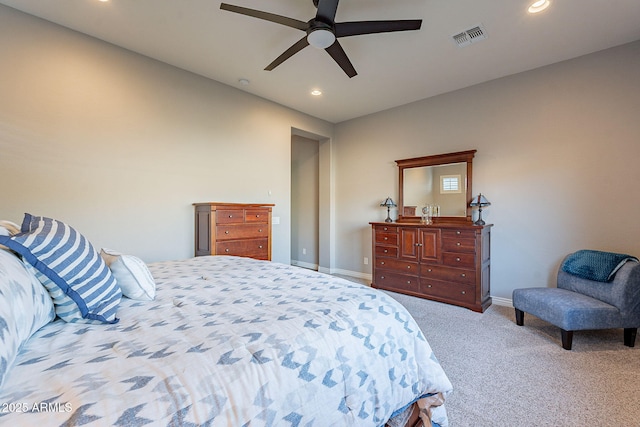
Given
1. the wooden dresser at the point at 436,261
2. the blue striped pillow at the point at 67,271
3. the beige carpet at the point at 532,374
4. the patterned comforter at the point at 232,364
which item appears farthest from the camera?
Result: the wooden dresser at the point at 436,261

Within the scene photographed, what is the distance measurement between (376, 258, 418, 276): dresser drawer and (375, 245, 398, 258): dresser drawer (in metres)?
0.07

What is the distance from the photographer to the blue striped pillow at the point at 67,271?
3.21 feet

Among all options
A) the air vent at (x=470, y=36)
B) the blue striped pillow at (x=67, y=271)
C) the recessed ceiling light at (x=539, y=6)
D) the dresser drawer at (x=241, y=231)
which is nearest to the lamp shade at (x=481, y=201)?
the air vent at (x=470, y=36)

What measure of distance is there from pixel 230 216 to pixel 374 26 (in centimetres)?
240

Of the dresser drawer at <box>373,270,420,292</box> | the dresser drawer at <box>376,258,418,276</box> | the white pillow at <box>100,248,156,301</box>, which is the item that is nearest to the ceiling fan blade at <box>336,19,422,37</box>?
the white pillow at <box>100,248,156,301</box>

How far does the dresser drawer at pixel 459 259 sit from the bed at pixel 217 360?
7.92ft

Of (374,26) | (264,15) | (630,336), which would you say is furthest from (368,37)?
(630,336)

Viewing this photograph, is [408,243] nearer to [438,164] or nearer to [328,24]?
[438,164]

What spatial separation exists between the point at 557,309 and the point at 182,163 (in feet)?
13.7

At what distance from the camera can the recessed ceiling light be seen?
221 centimetres

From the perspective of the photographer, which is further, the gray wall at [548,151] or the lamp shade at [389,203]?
the lamp shade at [389,203]

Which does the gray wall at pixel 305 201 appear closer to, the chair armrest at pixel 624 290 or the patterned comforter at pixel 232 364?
the chair armrest at pixel 624 290

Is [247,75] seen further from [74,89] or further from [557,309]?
[557,309]

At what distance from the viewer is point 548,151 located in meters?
3.20
